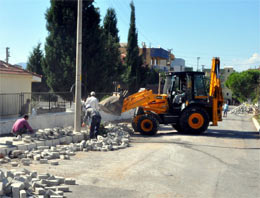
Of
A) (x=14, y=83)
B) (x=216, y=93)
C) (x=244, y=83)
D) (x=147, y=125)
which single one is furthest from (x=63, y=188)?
(x=244, y=83)

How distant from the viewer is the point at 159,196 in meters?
6.72

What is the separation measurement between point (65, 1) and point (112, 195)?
1687 centimetres

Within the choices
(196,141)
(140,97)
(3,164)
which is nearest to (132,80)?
(140,97)

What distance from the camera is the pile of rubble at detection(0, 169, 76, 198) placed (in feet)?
19.9

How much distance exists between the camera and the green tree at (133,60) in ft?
121

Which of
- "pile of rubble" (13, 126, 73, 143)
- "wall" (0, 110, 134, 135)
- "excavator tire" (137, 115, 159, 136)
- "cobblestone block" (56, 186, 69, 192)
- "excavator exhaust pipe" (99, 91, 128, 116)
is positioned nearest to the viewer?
"cobblestone block" (56, 186, 69, 192)

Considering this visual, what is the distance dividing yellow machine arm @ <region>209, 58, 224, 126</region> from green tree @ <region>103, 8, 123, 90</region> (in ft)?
26.8

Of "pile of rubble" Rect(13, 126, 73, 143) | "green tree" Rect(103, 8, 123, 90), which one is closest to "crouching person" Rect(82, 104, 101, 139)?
"pile of rubble" Rect(13, 126, 73, 143)

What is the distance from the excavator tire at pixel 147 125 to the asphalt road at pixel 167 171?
2.38 meters

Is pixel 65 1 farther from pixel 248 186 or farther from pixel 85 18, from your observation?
pixel 248 186

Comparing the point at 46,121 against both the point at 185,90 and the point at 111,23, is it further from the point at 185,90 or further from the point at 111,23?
the point at 111,23

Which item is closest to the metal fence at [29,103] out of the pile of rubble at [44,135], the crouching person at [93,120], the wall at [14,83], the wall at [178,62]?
the wall at [14,83]

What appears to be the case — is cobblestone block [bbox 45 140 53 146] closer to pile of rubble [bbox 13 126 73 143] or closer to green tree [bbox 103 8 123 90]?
pile of rubble [bbox 13 126 73 143]

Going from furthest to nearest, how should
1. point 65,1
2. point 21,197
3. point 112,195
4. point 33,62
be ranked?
point 33,62
point 65,1
point 112,195
point 21,197
